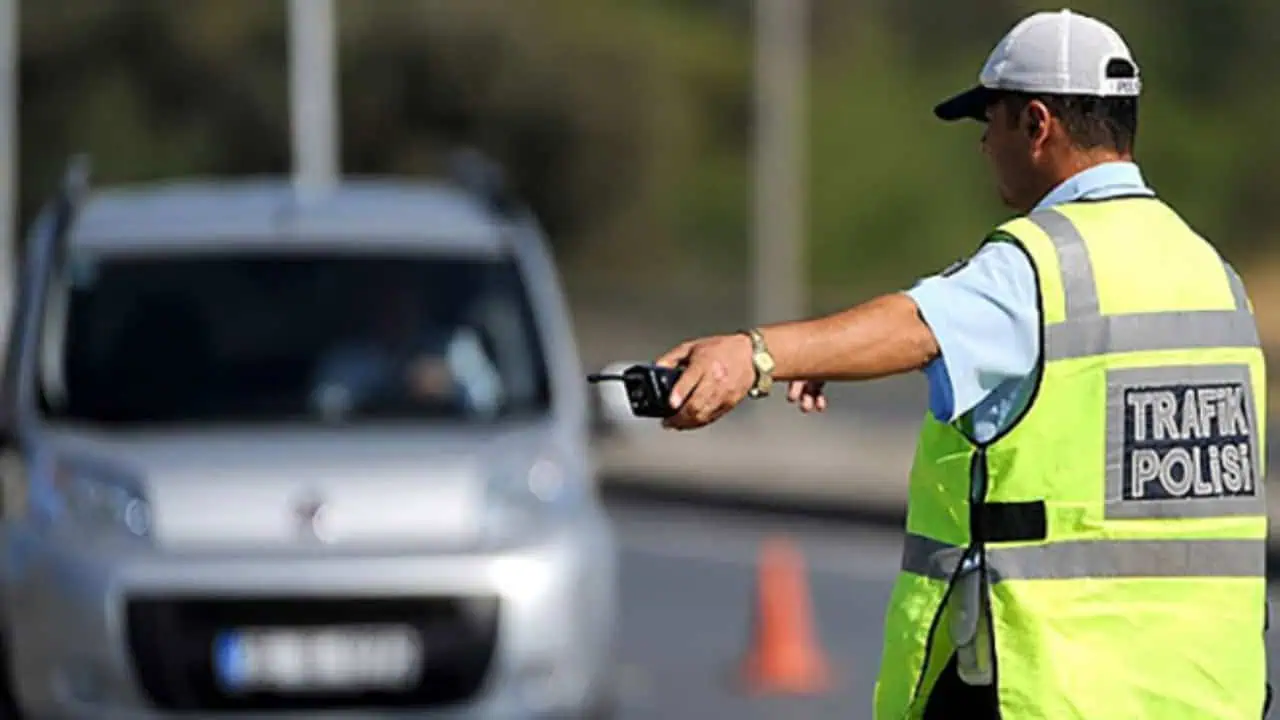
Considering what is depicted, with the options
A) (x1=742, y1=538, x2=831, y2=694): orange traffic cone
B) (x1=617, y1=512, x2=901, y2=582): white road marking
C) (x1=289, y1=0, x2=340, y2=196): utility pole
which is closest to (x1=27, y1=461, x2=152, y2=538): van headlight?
(x1=742, y1=538, x2=831, y2=694): orange traffic cone

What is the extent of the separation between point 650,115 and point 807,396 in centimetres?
4420

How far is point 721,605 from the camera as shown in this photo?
14914 millimetres

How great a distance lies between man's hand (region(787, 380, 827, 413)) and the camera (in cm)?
417

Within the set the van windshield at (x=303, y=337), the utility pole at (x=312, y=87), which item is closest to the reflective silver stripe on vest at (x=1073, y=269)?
the van windshield at (x=303, y=337)

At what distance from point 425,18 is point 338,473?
42.3 meters

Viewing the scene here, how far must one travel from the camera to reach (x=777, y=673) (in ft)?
37.5

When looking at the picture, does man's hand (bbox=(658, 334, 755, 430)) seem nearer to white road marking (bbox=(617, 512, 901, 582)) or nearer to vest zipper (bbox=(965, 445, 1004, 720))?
vest zipper (bbox=(965, 445, 1004, 720))

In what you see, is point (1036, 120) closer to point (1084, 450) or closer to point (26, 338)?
point (1084, 450)

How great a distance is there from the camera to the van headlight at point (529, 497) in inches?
A: 330

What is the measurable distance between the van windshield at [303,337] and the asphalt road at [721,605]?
205cm

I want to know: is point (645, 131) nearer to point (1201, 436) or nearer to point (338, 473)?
point (338, 473)

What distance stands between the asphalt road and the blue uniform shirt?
39.2 inches

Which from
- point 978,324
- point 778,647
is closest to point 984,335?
point 978,324

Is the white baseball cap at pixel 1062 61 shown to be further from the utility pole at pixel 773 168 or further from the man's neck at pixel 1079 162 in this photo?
the utility pole at pixel 773 168
